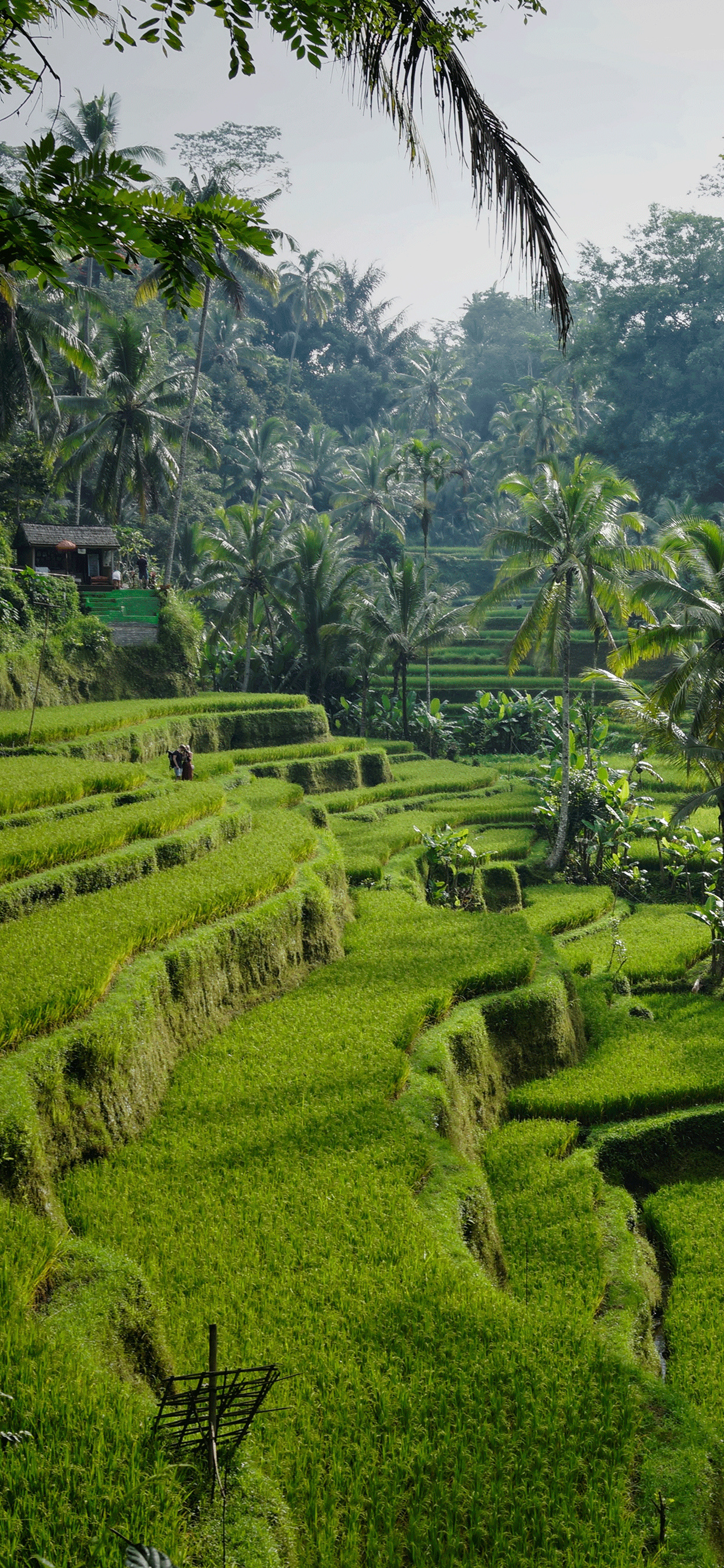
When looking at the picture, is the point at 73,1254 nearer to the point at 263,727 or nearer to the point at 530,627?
the point at 530,627

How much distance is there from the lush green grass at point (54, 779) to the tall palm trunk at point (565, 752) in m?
7.74

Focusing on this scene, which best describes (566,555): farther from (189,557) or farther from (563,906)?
(189,557)

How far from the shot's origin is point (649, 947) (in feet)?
46.3

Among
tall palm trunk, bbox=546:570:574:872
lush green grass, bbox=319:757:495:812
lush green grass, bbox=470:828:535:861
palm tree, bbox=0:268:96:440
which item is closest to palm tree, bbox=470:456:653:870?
tall palm trunk, bbox=546:570:574:872

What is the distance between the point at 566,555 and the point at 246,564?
11.8 meters

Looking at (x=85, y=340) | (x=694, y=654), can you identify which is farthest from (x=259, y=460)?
(x=694, y=654)

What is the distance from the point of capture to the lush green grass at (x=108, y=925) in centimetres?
644

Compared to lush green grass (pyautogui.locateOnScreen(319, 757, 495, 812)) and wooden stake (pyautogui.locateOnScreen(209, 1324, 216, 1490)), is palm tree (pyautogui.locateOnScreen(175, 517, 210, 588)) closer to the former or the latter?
lush green grass (pyautogui.locateOnScreen(319, 757, 495, 812))

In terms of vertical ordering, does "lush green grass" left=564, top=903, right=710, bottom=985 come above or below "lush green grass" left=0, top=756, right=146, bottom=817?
below

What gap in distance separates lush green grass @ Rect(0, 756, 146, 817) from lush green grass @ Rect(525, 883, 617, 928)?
19.3 feet

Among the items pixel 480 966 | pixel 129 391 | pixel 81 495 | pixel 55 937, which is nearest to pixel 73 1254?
pixel 55 937

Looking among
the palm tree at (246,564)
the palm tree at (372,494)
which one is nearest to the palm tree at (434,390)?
the palm tree at (372,494)

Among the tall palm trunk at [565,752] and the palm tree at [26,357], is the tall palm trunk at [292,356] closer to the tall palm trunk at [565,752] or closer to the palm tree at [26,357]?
the palm tree at [26,357]

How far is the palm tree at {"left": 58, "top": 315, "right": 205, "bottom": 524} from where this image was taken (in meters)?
25.4
